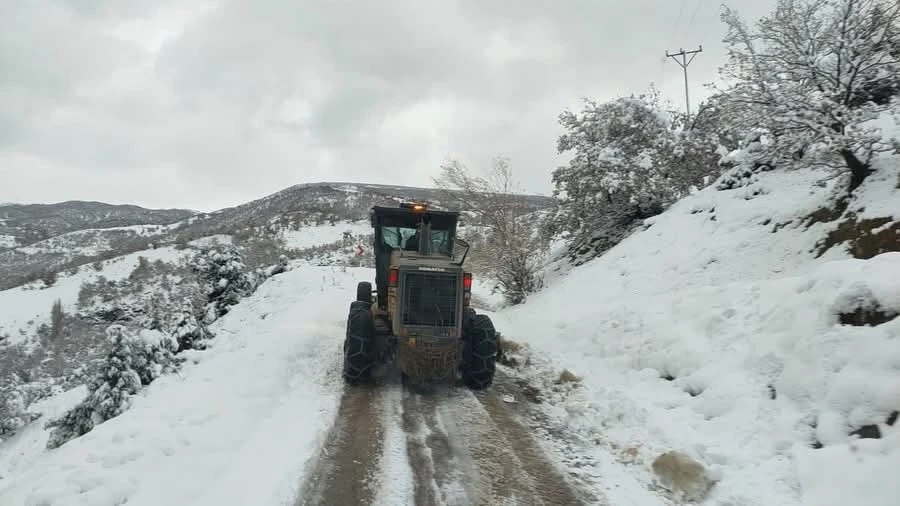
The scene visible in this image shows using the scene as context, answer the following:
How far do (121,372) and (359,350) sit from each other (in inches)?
295

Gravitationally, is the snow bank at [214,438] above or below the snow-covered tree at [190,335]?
above

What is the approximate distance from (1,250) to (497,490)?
143520 millimetres

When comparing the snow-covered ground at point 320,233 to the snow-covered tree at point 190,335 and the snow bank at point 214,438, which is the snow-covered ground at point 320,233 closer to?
the snow-covered tree at point 190,335

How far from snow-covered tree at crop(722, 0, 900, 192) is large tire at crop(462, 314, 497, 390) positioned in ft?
17.7

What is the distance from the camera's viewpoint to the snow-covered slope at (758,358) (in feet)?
13.7

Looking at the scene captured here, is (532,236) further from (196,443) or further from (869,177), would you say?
(196,443)

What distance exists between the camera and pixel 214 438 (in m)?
5.62

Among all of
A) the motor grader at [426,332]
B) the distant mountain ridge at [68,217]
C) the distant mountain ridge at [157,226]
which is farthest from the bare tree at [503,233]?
the distant mountain ridge at [68,217]

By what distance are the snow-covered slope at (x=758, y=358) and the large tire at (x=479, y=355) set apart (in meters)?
1.38

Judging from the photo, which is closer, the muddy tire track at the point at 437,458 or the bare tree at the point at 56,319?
the muddy tire track at the point at 437,458

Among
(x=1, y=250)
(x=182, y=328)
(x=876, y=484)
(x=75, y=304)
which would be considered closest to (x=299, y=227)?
(x=75, y=304)

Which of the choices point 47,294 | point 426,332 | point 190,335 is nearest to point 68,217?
point 47,294

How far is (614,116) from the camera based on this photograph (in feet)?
55.4

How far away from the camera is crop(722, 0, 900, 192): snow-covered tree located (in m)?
7.47
